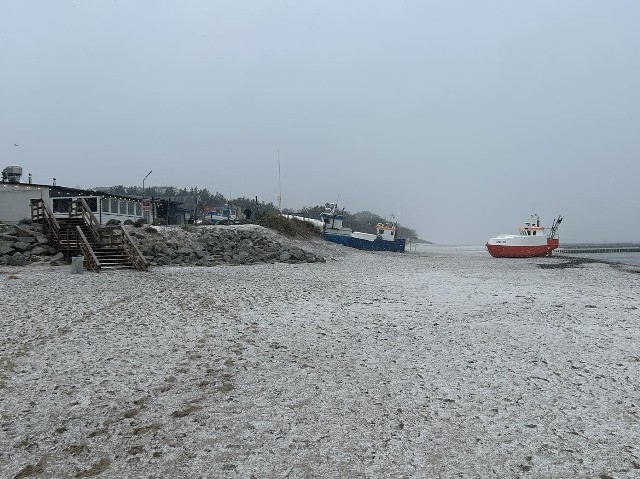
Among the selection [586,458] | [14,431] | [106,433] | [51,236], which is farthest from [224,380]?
[51,236]

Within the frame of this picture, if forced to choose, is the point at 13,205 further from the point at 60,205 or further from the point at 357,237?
the point at 357,237

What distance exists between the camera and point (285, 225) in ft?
136

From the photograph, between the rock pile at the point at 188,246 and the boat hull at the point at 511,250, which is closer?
the rock pile at the point at 188,246

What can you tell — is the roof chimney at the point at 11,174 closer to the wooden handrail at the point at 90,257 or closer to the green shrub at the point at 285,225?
the green shrub at the point at 285,225

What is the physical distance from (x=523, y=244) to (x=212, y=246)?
37.4 metres

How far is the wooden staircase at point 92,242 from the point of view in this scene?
2173 centimetres

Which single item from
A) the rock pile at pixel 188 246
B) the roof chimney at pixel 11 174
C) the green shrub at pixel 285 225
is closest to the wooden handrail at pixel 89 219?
the rock pile at pixel 188 246

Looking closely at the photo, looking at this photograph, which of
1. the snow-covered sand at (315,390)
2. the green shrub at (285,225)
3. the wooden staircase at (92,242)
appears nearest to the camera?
the snow-covered sand at (315,390)

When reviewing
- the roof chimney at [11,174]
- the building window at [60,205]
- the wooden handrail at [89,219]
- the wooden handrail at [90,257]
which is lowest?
the wooden handrail at [90,257]

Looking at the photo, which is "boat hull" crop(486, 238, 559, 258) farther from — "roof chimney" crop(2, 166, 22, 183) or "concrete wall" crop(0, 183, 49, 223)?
"roof chimney" crop(2, 166, 22, 183)

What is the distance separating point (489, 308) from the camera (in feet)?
41.7

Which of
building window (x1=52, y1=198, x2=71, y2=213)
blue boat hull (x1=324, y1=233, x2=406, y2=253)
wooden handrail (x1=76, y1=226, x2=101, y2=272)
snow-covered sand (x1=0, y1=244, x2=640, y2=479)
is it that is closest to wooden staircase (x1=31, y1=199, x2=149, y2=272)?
wooden handrail (x1=76, y1=226, x2=101, y2=272)

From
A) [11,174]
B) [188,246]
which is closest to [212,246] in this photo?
[188,246]

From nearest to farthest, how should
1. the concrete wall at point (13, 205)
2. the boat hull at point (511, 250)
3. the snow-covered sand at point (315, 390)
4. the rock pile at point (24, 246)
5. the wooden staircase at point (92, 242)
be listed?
the snow-covered sand at point (315, 390), the wooden staircase at point (92, 242), the rock pile at point (24, 246), the concrete wall at point (13, 205), the boat hull at point (511, 250)
